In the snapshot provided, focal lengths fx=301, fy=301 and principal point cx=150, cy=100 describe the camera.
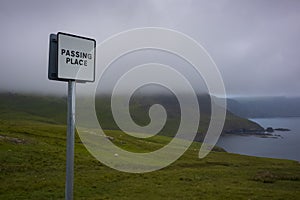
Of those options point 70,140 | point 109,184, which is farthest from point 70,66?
point 109,184

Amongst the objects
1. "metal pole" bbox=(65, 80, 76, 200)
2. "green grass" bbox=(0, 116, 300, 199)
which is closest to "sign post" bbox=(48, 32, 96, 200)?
"metal pole" bbox=(65, 80, 76, 200)

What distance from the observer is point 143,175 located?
90.7 ft

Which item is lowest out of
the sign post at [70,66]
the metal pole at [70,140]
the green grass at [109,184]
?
the green grass at [109,184]

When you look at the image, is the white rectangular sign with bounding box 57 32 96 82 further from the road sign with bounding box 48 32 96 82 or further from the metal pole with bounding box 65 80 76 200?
the metal pole with bounding box 65 80 76 200

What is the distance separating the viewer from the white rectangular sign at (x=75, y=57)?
3.94 metres

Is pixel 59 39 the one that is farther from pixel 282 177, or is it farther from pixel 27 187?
pixel 282 177

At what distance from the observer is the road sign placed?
389 centimetres

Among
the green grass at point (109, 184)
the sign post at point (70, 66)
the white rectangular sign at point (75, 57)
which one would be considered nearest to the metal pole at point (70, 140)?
the sign post at point (70, 66)

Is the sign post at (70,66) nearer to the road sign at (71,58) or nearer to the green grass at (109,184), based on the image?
the road sign at (71,58)

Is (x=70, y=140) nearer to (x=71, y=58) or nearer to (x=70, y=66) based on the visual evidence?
(x=70, y=66)

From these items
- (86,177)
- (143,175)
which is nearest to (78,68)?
(86,177)

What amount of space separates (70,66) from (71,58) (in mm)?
109

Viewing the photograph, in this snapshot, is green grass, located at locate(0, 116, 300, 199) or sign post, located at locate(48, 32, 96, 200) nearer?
sign post, located at locate(48, 32, 96, 200)

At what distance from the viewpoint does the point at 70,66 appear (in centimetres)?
400
